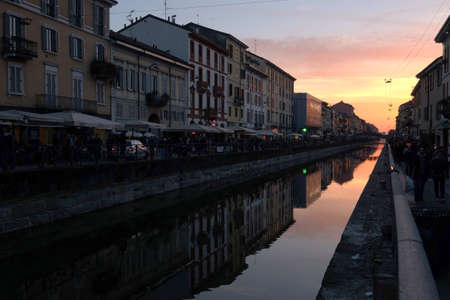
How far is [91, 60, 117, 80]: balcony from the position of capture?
29234mm

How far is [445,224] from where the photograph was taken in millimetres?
13250

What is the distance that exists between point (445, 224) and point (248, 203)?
12.1m

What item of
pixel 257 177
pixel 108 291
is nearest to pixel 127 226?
pixel 108 291

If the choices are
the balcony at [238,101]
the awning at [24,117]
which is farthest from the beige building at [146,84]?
the balcony at [238,101]

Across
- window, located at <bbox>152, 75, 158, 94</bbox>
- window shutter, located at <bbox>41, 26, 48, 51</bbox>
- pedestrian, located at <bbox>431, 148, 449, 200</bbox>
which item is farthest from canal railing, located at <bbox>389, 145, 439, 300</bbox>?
window, located at <bbox>152, 75, 158, 94</bbox>

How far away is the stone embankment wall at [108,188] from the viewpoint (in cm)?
1364

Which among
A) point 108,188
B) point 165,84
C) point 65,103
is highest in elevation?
point 165,84

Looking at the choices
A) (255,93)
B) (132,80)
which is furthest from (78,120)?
(255,93)

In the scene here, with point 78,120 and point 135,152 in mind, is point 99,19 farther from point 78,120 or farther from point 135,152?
point 78,120

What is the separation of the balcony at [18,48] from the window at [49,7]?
2683mm

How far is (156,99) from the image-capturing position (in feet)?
118

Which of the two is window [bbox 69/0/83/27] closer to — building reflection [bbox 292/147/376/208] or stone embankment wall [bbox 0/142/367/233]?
stone embankment wall [bbox 0/142/367/233]

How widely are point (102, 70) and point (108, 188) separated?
45.9ft

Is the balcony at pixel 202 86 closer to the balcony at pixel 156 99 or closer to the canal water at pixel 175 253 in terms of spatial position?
the balcony at pixel 156 99
